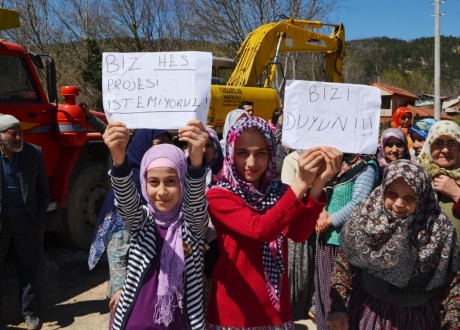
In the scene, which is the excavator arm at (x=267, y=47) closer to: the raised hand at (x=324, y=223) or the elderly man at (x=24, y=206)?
the elderly man at (x=24, y=206)

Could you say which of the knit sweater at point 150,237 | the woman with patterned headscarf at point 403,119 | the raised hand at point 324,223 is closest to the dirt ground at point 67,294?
the raised hand at point 324,223

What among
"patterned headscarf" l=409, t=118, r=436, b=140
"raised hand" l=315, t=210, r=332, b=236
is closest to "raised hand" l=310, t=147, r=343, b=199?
"raised hand" l=315, t=210, r=332, b=236

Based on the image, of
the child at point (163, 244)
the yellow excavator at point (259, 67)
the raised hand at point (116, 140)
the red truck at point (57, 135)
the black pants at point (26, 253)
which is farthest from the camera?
the yellow excavator at point (259, 67)

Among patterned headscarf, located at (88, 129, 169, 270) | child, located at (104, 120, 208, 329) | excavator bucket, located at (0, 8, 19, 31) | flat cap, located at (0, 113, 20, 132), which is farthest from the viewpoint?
excavator bucket, located at (0, 8, 19, 31)

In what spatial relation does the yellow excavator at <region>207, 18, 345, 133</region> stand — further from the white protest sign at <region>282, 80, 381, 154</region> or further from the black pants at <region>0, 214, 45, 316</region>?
the white protest sign at <region>282, 80, 381, 154</region>

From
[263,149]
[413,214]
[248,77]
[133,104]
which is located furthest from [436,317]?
[248,77]

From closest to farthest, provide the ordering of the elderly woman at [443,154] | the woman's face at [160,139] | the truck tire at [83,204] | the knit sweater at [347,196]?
the elderly woman at [443,154] → the woman's face at [160,139] → the knit sweater at [347,196] → the truck tire at [83,204]

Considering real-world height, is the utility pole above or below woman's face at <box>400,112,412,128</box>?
above

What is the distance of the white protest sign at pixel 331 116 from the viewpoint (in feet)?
6.11

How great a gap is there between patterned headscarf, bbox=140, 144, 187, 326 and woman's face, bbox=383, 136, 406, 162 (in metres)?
2.18

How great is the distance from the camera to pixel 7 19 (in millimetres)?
4410

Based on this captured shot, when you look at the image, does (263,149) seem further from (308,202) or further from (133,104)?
(133,104)

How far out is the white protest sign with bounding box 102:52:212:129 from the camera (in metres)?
1.83

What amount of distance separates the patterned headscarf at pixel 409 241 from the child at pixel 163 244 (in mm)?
693
